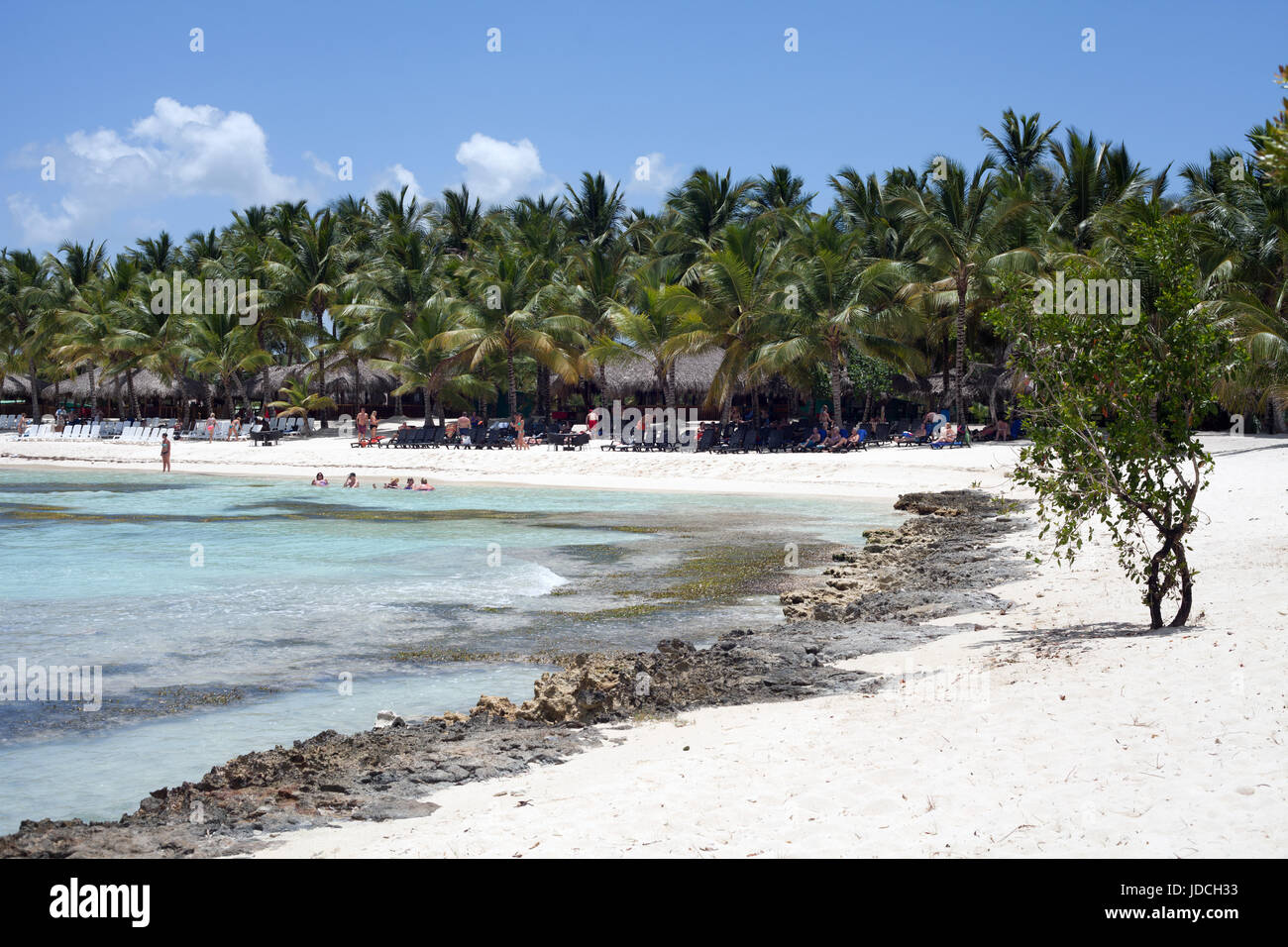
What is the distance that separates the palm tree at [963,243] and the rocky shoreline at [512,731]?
729 inches

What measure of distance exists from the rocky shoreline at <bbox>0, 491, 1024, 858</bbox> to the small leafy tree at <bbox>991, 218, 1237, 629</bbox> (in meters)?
0.85

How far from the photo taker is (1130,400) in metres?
7.71

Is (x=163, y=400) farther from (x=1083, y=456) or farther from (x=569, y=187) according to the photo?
(x=1083, y=456)

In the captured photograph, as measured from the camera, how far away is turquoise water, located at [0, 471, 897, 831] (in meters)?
7.43

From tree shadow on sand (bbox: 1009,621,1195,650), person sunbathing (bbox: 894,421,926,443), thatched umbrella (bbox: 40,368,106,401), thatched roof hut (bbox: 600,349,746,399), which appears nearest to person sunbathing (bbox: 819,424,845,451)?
person sunbathing (bbox: 894,421,926,443)

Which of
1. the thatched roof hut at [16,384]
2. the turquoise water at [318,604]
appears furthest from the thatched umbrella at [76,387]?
the turquoise water at [318,604]

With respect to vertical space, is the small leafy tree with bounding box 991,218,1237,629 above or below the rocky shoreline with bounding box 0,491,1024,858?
above

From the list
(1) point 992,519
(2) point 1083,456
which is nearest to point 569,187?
(1) point 992,519

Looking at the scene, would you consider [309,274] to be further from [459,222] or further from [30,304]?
[30,304]

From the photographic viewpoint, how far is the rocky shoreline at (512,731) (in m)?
5.10

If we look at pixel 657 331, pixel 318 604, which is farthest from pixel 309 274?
pixel 318 604

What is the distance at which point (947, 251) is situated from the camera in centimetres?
2875

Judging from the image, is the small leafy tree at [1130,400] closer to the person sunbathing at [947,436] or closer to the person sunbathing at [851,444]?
the person sunbathing at [851,444]

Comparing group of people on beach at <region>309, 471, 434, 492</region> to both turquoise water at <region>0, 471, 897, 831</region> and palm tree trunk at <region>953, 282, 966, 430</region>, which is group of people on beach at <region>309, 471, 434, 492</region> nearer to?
turquoise water at <region>0, 471, 897, 831</region>
